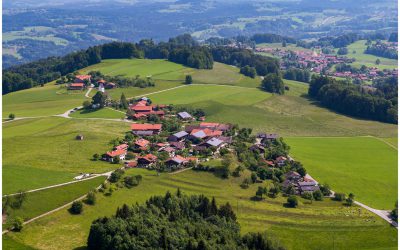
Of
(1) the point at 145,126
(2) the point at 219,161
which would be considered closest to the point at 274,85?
(1) the point at 145,126

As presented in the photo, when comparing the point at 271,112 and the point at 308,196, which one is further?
the point at 271,112

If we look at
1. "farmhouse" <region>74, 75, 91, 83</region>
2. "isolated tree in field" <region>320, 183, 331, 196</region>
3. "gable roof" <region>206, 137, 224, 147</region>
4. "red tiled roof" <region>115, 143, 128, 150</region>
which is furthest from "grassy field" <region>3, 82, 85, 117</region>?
"isolated tree in field" <region>320, 183, 331, 196</region>

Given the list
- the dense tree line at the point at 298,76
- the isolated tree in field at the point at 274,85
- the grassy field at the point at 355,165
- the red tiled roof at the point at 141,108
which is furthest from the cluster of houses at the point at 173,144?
the dense tree line at the point at 298,76

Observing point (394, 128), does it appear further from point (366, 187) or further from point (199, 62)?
point (199, 62)

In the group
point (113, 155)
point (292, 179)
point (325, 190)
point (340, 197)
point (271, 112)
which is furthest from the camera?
point (271, 112)

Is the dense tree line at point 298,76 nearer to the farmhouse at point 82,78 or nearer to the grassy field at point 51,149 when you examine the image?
the farmhouse at point 82,78

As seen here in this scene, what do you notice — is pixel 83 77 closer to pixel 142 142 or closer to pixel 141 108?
pixel 141 108
